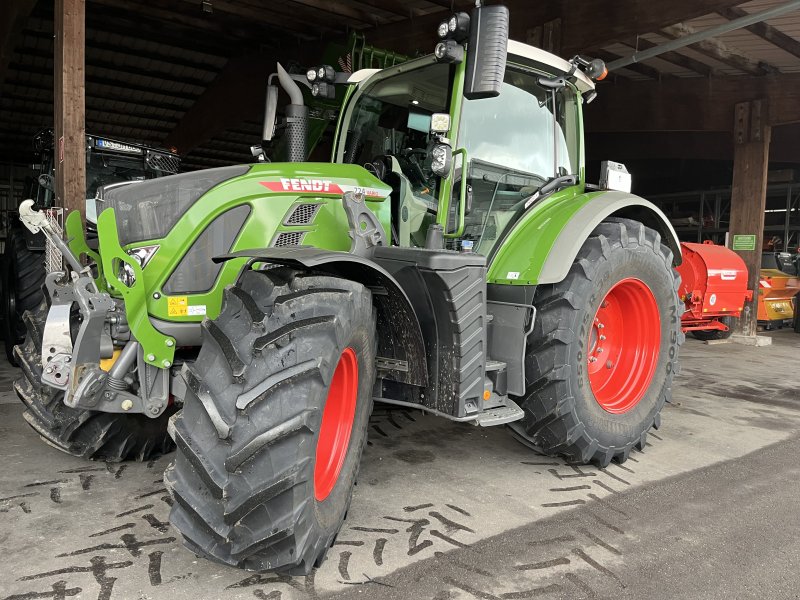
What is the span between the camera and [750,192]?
32.1 ft

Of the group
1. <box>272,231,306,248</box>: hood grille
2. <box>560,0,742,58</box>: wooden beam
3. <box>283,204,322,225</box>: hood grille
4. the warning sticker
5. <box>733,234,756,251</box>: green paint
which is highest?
<box>560,0,742,58</box>: wooden beam

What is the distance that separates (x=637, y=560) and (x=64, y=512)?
7.83 feet

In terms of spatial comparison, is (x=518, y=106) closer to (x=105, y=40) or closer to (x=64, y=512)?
(x=64, y=512)

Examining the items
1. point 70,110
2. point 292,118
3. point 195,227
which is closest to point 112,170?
point 70,110

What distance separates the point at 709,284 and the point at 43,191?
7684mm

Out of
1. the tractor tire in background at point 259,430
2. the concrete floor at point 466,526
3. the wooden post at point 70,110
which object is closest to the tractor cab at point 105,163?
the wooden post at point 70,110

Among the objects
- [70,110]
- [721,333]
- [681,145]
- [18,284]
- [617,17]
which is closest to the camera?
[70,110]

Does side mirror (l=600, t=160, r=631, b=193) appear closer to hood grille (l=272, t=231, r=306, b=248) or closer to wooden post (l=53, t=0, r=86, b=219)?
hood grille (l=272, t=231, r=306, b=248)

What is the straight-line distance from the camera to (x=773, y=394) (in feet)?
18.7

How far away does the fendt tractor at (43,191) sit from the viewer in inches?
234

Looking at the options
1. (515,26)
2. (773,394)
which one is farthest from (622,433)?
(515,26)

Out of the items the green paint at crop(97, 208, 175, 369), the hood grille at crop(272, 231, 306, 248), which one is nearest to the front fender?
the hood grille at crop(272, 231, 306, 248)

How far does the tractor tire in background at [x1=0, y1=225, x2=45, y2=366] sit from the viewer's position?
589cm

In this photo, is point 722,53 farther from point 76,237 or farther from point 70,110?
point 76,237
